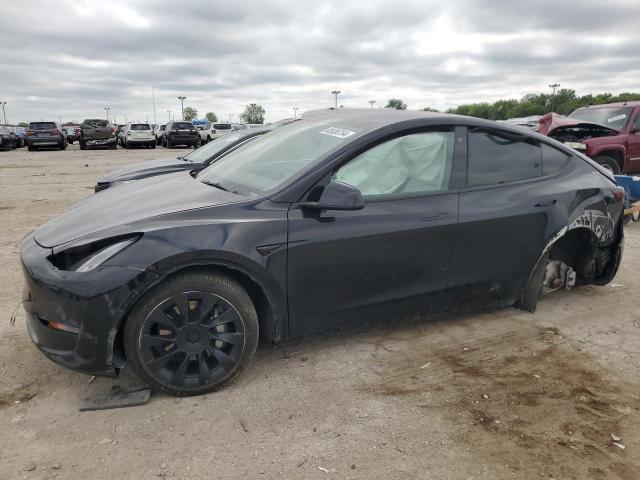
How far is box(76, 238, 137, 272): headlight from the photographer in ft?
8.43

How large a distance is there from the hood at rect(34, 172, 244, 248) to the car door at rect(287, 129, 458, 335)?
1.94 ft

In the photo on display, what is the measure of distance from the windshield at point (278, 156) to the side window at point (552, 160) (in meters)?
1.55

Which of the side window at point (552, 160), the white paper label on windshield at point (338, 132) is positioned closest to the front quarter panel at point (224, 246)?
the white paper label on windshield at point (338, 132)

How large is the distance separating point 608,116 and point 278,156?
9.53 m

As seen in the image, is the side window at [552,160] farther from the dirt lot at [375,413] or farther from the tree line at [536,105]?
the tree line at [536,105]

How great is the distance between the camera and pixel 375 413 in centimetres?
271

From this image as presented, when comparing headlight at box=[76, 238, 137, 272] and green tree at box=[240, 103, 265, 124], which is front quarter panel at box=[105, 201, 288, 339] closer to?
headlight at box=[76, 238, 137, 272]

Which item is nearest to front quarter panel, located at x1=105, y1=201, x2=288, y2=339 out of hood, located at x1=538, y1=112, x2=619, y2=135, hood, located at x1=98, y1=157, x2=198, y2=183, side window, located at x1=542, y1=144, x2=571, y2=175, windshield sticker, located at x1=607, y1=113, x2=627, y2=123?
side window, located at x1=542, y1=144, x2=571, y2=175

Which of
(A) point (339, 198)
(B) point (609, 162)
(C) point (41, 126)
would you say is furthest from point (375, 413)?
(C) point (41, 126)

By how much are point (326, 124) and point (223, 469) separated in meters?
2.38

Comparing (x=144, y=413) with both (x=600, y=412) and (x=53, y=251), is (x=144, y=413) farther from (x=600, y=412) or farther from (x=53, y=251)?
(x=600, y=412)

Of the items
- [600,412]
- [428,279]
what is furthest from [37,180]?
[600,412]

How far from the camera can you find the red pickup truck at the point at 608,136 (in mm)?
9590

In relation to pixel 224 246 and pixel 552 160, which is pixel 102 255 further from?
pixel 552 160
